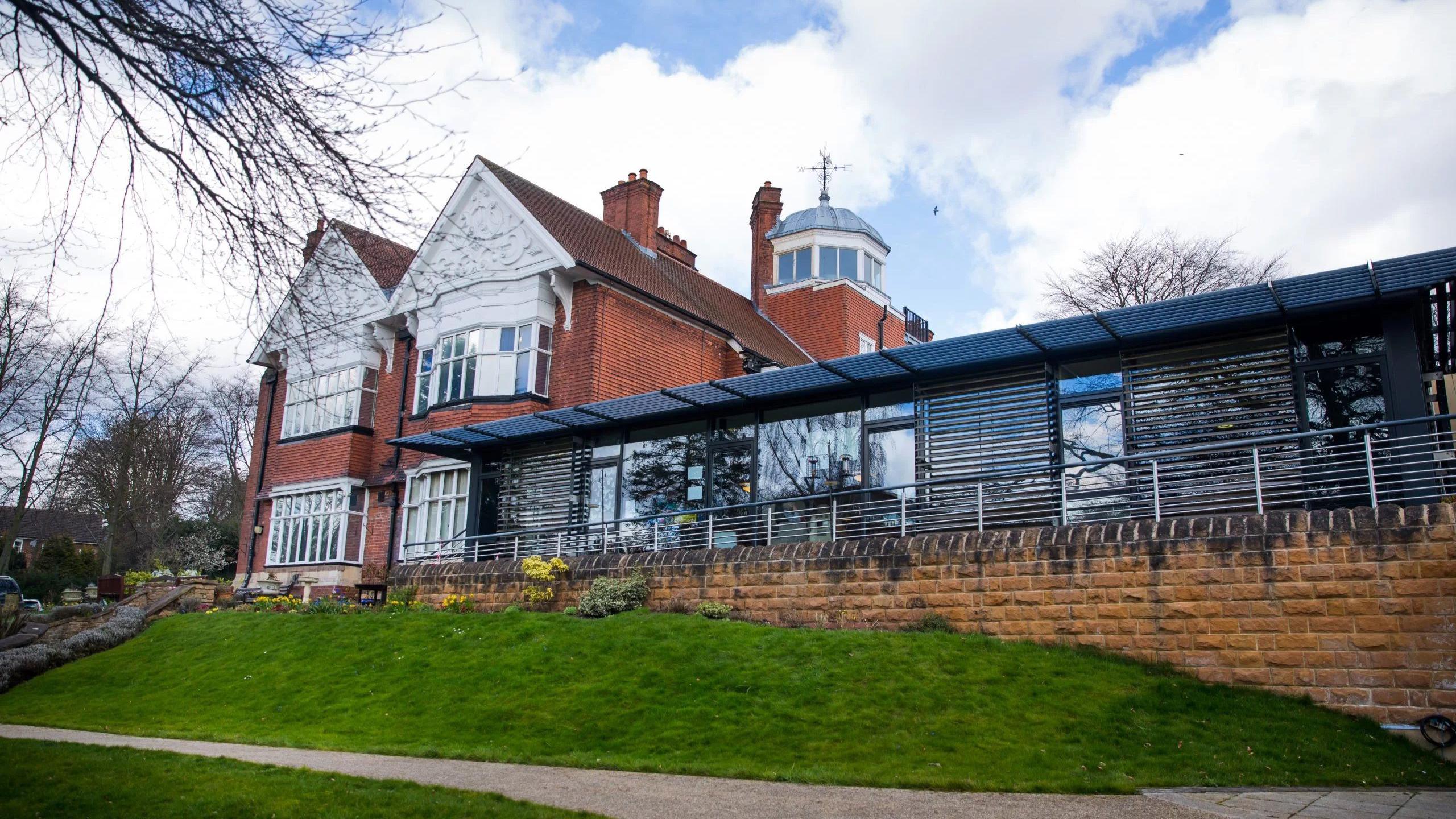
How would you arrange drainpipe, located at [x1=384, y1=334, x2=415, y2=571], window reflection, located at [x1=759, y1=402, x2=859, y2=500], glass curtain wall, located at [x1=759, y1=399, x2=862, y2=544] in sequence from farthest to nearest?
drainpipe, located at [x1=384, y1=334, x2=415, y2=571], window reflection, located at [x1=759, y1=402, x2=859, y2=500], glass curtain wall, located at [x1=759, y1=399, x2=862, y2=544]

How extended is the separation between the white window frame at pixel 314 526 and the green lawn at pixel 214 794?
56.1 feet

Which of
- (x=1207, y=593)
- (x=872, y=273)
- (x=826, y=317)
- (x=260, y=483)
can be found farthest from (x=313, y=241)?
(x=872, y=273)

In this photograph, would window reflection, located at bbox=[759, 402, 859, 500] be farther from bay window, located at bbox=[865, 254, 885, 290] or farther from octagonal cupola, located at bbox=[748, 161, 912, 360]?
bay window, located at bbox=[865, 254, 885, 290]

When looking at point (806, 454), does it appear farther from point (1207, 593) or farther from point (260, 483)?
point (260, 483)

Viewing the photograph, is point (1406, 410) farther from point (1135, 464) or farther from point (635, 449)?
point (635, 449)

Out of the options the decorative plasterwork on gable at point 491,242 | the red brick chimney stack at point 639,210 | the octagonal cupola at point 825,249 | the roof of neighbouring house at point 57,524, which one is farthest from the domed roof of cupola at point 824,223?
the roof of neighbouring house at point 57,524

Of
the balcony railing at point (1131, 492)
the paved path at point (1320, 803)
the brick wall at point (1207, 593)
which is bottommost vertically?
the paved path at point (1320, 803)

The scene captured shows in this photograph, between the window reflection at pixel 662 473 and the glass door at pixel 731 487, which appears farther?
the window reflection at pixel 662 473

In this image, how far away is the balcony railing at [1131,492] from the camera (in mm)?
12117

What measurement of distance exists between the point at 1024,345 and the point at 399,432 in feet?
54.9

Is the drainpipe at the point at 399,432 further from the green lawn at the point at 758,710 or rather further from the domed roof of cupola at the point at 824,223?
the domed roof of cupola at the point at 824,223

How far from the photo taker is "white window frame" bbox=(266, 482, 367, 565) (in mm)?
26438

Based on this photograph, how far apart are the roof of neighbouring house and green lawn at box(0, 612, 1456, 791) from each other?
23469mm

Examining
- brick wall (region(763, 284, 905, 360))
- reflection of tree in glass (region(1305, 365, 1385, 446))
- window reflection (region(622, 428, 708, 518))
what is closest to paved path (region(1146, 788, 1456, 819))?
reflection of tree in glass (region(1305, 365, 1385, 446))
